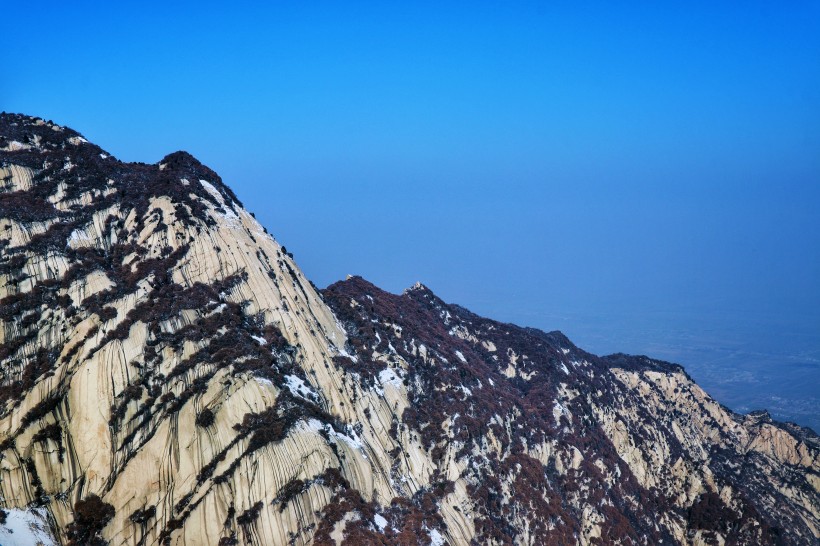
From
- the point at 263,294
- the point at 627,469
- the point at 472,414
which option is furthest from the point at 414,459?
the point at 627,469

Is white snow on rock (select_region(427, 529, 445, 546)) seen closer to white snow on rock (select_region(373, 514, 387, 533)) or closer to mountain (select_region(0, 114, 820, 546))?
mountain (select_region(0, 114, 820, 546))

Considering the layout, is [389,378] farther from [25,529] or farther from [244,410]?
[25,529]

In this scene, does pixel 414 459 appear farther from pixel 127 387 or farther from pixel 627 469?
pixel 627 469

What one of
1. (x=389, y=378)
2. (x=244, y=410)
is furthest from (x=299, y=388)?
(x=389, y=378)

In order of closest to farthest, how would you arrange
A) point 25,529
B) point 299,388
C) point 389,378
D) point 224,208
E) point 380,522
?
point 25,529, point 380,522, point 299,388, point 389,378, point 224,208

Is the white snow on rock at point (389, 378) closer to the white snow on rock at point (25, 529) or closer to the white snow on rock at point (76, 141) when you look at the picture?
the white snow on rock at point (25, 529)

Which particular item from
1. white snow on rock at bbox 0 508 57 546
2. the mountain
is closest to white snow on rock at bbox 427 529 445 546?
the mountain
